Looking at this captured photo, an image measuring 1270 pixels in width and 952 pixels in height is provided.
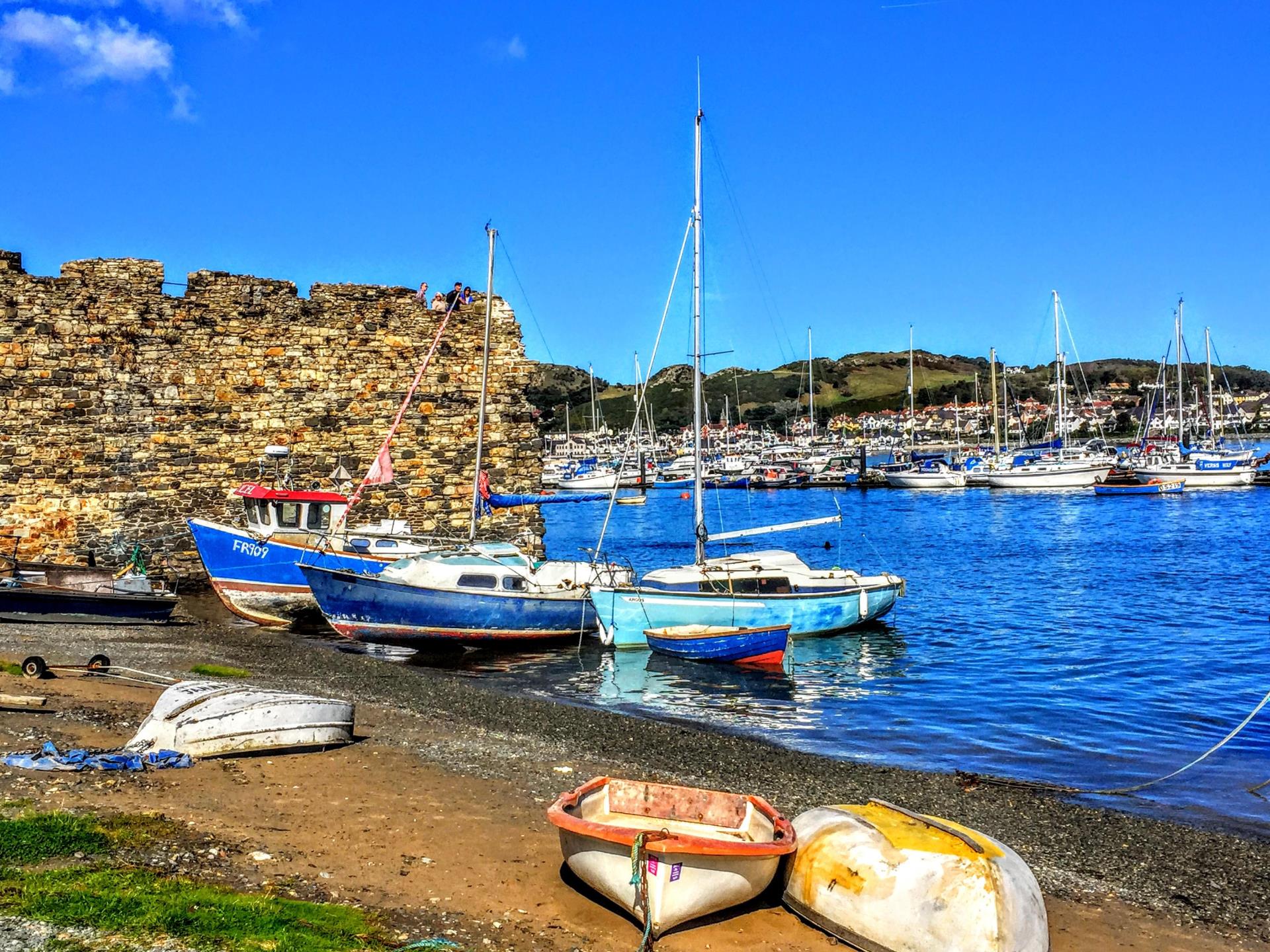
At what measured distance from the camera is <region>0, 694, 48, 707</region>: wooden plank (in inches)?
443

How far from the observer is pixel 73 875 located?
262 inches

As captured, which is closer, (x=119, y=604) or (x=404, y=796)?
(x=404, y=796)

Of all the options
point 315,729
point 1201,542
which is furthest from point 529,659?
point 1201,542

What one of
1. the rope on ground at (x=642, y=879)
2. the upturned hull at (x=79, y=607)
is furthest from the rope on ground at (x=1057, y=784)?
the upturned hull at (x=79, y=607)

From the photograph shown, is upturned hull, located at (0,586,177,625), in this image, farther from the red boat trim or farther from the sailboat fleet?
the red boat trim

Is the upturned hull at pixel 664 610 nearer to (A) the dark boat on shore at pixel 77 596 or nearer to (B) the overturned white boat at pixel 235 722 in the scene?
(A) the dark boat on shore at pixel 77 596

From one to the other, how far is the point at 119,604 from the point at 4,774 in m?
11.0

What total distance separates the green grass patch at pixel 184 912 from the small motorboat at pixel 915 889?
306cm

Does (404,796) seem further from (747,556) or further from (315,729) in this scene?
(747,556)

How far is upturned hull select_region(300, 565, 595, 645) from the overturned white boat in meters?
9.07

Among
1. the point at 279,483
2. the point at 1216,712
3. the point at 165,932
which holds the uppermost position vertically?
the point at 279,483

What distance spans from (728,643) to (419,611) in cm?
605

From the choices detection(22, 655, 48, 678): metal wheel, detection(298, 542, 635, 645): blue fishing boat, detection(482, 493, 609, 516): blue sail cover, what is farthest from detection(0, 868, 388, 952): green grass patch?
detection(482, 493, 609, 516): blue sail cover

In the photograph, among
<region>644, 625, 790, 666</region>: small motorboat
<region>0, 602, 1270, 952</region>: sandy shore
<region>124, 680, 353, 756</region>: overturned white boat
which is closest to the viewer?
<region>0, 602, 1270, 952</region>: sandy shore
